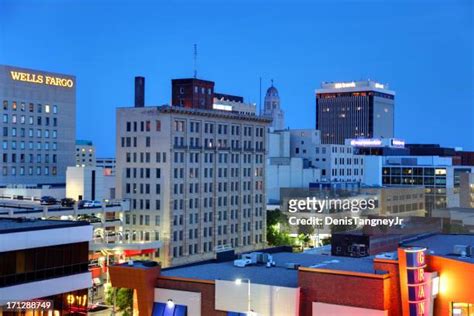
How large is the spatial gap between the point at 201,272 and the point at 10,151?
132 metres

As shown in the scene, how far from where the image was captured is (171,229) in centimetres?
12525

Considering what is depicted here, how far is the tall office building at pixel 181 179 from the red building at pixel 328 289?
71.1 metres

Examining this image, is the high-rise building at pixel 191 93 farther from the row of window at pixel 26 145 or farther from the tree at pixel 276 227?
the row of window at pixel 26 145

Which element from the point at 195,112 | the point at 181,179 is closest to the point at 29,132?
the point at 195,112

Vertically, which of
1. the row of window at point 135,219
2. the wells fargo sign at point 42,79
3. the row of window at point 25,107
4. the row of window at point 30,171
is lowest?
the row of window at point 135,219

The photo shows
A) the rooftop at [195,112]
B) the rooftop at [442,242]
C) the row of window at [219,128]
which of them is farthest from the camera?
the row of window at [219,128]

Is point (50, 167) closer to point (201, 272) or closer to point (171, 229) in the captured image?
point (171, 229)

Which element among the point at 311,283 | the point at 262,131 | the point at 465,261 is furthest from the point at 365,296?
the point at 262,131

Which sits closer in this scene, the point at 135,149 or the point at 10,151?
the point at 135,149

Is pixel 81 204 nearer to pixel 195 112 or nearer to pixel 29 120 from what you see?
pixel 195 112

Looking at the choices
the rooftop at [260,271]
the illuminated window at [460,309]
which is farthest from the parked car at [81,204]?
the illuminated window at [460,309]

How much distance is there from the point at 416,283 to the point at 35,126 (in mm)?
151901

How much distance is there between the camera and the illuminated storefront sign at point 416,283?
44.6 metres

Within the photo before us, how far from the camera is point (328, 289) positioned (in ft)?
154
